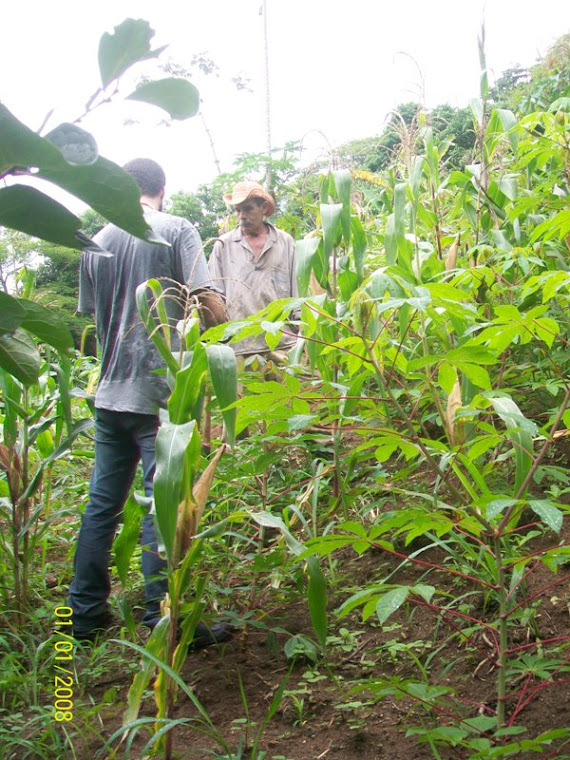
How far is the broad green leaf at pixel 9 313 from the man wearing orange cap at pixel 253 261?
273 centimetres

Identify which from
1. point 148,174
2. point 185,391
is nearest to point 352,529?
point 185,391

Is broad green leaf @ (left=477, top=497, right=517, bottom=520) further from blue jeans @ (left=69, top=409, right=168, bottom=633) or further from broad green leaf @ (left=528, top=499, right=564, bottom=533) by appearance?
blue jeans @ (left=69, top=409, right=168, bottom=633)

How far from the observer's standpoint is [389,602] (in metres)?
1.00

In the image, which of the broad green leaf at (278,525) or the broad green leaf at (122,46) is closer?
the broad green leaf at (122,46)

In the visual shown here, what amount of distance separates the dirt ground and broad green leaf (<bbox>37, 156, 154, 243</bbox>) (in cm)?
100

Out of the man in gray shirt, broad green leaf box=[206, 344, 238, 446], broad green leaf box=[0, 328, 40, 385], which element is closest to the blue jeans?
the man in gray shirt

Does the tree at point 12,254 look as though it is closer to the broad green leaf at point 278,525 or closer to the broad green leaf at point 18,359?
the broad green leaf at point 278,525

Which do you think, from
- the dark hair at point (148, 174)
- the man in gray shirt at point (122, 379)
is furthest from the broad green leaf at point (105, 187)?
the dark hair at point (148, 174)

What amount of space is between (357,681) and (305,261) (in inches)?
42.3

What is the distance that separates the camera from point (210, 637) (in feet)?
6.29

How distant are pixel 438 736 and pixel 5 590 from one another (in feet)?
5.53

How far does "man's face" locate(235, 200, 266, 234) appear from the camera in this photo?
3297 mm

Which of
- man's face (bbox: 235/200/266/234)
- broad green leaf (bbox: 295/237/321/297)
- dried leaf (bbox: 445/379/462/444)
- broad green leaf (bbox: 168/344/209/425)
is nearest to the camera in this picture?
broad green leaf (bbox: 168/344/209/425)

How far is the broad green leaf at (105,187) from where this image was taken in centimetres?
49
